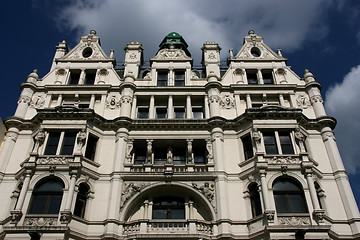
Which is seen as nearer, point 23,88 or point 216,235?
point 216,235

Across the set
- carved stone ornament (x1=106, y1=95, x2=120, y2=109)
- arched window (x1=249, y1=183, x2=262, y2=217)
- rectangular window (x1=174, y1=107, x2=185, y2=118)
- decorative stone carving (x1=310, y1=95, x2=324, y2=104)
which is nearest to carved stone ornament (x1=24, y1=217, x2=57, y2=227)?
carved stone ornament (x1=106, y1=95, x2=120, y2=109)

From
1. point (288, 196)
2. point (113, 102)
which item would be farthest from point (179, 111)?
point (288, 196)

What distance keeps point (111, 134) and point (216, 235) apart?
10.7 m

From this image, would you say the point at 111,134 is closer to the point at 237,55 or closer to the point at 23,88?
the point at 23,88

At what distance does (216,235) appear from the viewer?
793 inches

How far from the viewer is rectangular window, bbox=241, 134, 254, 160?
2391 centimetres

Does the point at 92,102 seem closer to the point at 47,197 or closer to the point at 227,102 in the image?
the point at 47,197

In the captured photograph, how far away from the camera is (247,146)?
Result: 24.4 metres

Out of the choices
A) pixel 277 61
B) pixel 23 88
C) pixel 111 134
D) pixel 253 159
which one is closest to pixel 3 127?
pixel 23 88

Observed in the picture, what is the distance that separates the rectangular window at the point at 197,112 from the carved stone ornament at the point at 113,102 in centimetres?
624

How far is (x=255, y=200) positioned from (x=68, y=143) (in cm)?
1339

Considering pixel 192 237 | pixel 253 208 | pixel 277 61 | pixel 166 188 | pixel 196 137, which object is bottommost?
pixel 192 237

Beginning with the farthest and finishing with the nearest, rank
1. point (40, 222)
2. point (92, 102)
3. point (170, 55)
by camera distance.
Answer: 1. point (170, 55)
2. point (92, 102)
3. point (40, 222)

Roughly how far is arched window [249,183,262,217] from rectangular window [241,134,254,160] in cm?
244
